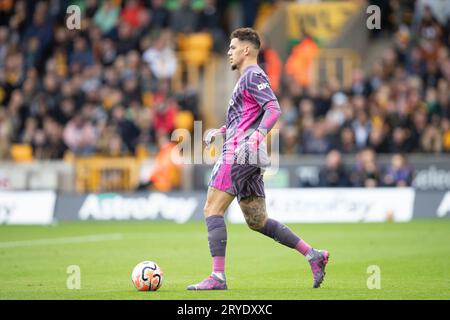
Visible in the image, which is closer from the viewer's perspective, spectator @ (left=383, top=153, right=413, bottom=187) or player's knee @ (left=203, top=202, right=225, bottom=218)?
player's knee @ (left=203, top=202, right=225, bottom=218)

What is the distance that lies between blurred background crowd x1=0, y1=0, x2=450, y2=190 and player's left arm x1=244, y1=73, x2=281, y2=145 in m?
13.6

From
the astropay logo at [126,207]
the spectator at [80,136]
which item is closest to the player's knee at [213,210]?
the astropay logo at [126,207]

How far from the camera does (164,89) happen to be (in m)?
27.8

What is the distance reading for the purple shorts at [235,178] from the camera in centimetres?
1054

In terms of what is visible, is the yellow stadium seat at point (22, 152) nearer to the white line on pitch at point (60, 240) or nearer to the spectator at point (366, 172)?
the white line on pitch at point (60, 240)

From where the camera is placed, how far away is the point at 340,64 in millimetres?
29125

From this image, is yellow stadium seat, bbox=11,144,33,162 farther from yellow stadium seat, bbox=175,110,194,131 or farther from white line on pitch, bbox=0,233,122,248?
white line on pitch, bbox=0,233,122,248

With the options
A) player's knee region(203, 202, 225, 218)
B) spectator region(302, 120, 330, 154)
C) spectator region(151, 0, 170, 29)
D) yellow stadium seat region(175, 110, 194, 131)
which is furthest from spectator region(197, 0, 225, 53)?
player's knee region(203, 202, 225, 218)

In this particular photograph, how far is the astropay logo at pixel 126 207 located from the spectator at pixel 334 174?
3540 mm

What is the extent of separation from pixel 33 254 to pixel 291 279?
510 centimetres

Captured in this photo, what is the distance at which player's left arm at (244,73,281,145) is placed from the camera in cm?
1033

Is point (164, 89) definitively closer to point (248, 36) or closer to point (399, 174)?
point (399, 174)
